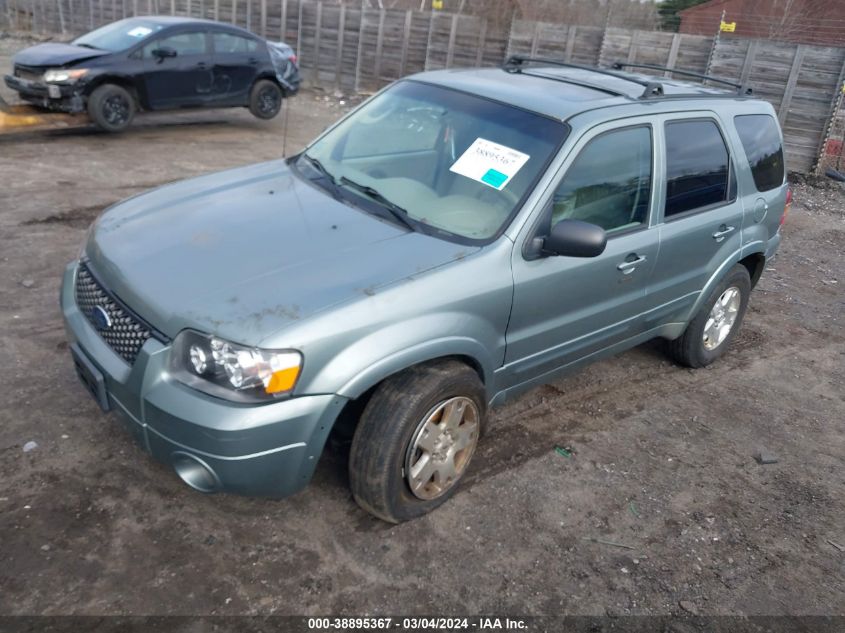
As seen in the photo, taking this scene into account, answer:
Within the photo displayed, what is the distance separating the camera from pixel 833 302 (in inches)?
268

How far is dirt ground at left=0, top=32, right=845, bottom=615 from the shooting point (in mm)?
2855

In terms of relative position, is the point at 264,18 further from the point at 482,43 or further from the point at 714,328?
the point at 714,328

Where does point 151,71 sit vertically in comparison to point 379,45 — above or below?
below

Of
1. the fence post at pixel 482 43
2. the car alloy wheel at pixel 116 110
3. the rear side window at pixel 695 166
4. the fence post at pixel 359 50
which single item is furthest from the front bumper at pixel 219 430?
the fence post at pixel 359 50

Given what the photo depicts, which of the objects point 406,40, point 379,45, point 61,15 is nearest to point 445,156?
point 406,40

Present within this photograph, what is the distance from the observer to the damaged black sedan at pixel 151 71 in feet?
31.0

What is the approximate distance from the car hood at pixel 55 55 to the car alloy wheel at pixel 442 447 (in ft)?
28.8

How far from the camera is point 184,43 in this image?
35.1 ft

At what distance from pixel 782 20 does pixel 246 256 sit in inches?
835

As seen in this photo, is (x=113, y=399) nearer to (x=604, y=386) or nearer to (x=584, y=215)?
(x=584, y=215)

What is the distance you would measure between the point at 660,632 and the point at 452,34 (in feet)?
50.5

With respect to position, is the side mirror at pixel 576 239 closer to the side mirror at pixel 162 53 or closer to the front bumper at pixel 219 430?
the front bumper at pixel 219 430

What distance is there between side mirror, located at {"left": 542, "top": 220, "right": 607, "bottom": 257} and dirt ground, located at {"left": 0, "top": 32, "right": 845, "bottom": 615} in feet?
4.16

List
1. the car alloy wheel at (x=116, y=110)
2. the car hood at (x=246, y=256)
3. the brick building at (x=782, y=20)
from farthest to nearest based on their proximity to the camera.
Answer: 1. the brick building at (x=782, y=20)
2. the car alloy wheel at (x=116, y=110)
3. the car hood at (x=246, y=256)
